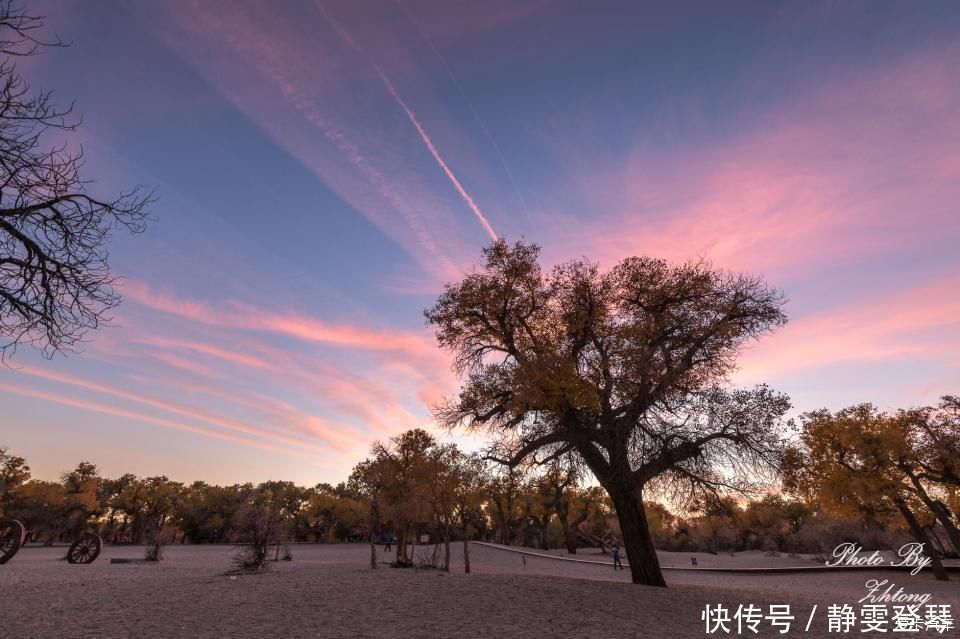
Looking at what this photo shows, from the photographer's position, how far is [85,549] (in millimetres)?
25469

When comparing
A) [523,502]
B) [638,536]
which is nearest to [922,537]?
[638,536]

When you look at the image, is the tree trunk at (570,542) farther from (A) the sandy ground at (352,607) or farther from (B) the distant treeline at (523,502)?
(A) the sandy ground at (352,607)

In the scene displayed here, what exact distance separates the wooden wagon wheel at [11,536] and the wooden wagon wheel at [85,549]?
297 centimetres

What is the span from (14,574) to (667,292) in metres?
27.4

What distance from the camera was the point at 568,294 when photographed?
17.6m

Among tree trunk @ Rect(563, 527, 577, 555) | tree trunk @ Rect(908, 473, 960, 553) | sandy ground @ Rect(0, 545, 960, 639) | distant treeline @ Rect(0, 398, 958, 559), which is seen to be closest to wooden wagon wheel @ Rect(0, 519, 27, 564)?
sandy ground @ Rect(0, 545, 960, 639)

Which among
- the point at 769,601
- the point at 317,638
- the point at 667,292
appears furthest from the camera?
the point at 667,292

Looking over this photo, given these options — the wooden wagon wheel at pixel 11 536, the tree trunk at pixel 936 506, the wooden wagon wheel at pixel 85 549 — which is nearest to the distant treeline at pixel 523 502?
the tree trunk at pixel 936 506

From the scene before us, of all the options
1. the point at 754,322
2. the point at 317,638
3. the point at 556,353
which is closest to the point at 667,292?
the point at 754,322

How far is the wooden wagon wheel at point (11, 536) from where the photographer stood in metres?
20.1

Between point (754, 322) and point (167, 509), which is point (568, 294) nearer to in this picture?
point (754, 322)

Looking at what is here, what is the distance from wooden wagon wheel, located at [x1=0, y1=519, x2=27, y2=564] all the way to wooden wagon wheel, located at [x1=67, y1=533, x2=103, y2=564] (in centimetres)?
297

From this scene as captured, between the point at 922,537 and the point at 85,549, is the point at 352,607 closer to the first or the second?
the point at 85,549

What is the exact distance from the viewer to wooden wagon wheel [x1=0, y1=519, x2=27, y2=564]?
20.1m
